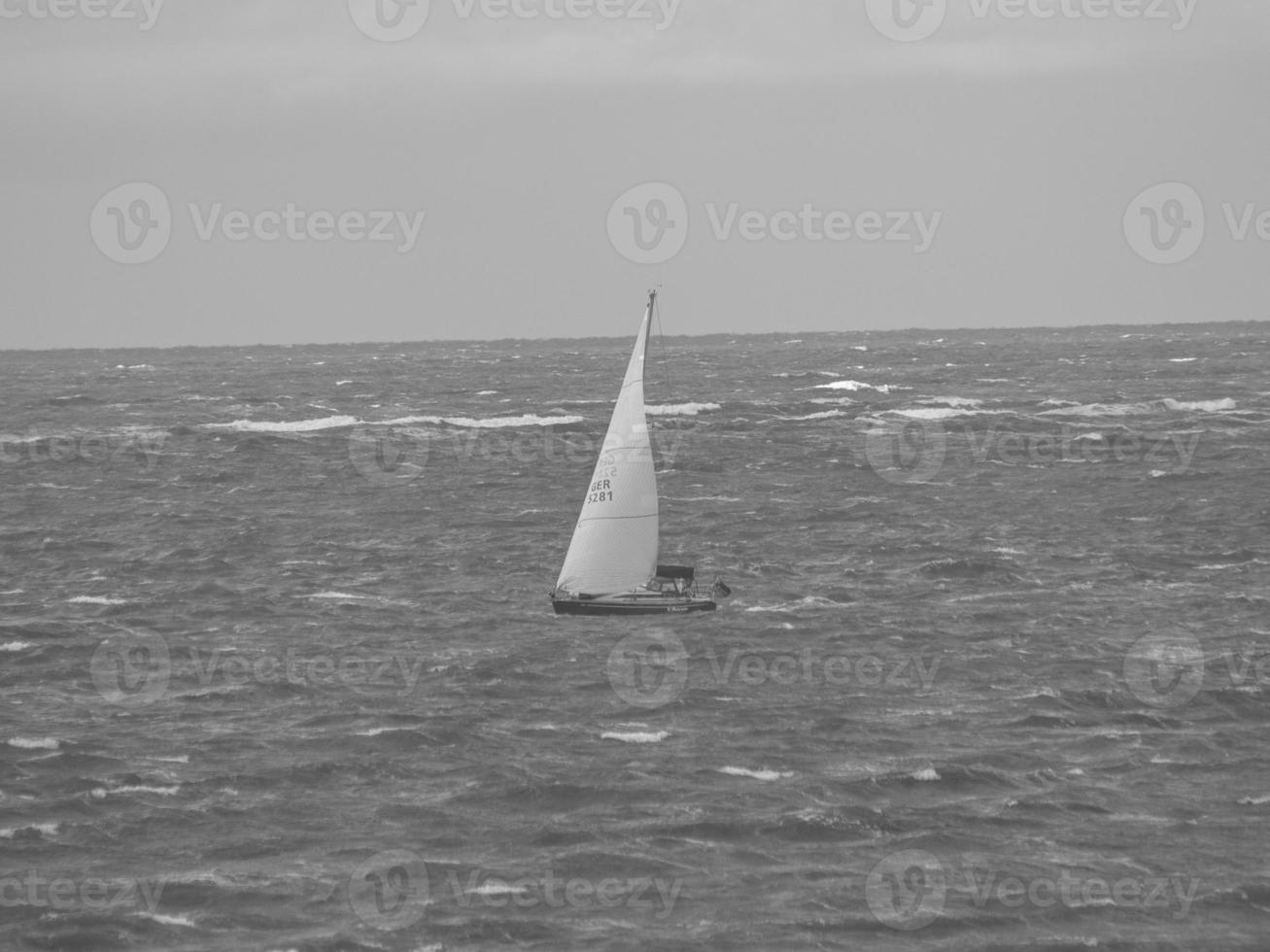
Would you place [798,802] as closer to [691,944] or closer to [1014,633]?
[691,944]

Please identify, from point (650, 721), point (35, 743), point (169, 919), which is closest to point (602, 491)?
point (650, 721)

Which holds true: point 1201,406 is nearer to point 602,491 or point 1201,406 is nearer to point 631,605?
point 631,605

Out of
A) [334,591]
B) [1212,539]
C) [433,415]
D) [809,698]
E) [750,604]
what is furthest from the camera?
[433,415]

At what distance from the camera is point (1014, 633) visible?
165ft

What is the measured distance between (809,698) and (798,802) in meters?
8.34

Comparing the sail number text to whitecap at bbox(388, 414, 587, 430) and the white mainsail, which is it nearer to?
the white mainsail

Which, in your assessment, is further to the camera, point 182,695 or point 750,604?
point 750,604

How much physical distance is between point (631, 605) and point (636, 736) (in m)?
10.5

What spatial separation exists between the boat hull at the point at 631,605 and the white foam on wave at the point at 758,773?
43.2 feet

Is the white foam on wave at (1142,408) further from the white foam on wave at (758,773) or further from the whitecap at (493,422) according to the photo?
the white foam on wave at (758,773)

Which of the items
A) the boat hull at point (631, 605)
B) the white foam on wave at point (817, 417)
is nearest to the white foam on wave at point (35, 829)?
the boat hull at point (631, 605)

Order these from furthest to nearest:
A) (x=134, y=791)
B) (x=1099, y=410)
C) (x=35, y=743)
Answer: (x=1099, y=410) < (x=35, y=743) < (x=134, y=791)

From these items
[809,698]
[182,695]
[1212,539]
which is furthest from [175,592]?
[1212,539]

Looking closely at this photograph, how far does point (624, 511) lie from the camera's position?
49.9m
